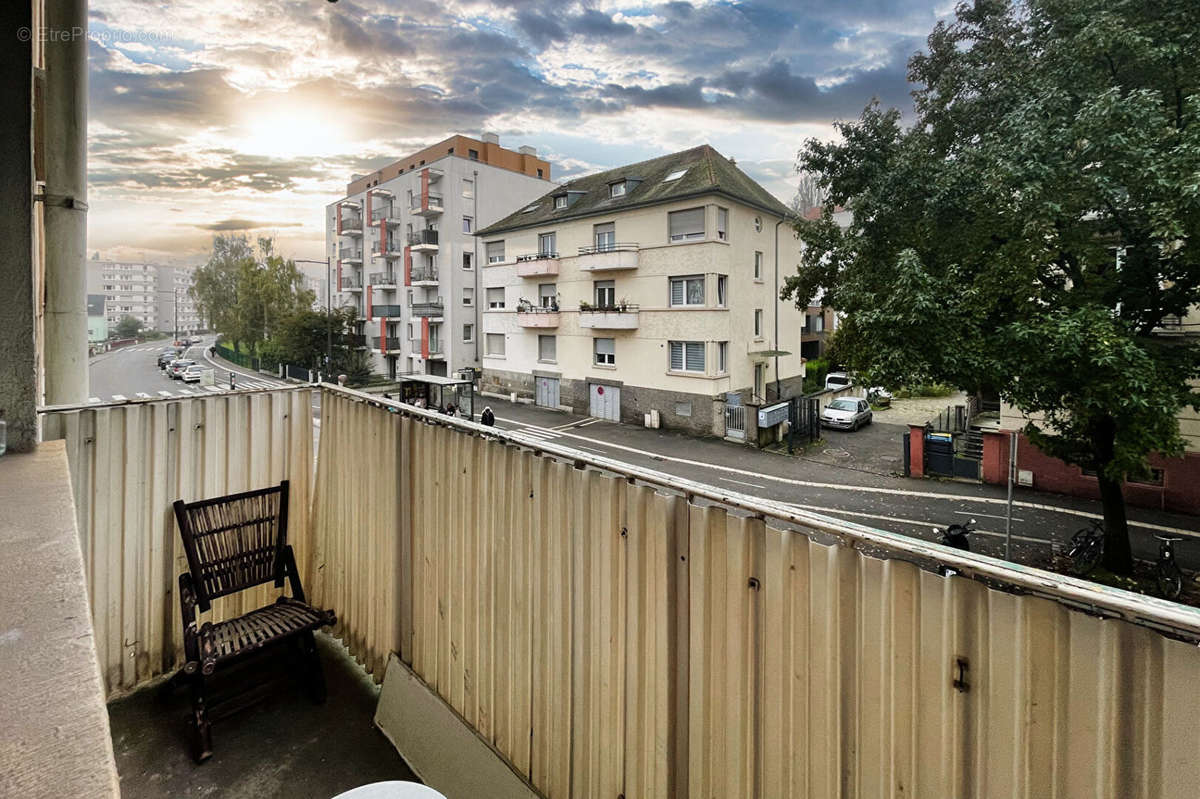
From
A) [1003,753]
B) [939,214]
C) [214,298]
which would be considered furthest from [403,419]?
[214,298]

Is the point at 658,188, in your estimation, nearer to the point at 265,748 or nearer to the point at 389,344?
the point at 265,748

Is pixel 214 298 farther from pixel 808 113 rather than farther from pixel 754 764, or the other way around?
pixel 754 764

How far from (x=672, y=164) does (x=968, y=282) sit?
15.7 meters

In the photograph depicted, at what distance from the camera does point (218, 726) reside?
12.0 feet

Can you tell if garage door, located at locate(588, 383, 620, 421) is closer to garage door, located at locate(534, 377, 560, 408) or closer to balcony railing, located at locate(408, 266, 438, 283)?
garage door, located at locate(534, 377, 560, 408)

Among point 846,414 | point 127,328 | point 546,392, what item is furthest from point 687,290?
point 127,328

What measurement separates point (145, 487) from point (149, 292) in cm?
9551

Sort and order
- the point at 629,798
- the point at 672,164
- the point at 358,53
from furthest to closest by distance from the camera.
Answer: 1. the point at 672,164
2. the point at 358,53
3. the point at 629,798

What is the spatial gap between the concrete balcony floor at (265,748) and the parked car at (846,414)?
1951cm

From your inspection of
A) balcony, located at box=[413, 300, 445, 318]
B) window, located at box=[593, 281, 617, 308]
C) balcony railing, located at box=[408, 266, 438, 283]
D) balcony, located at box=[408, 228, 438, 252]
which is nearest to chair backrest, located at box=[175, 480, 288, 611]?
window, located at box=[593, 281, 617, 308]

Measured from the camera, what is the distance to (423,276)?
107 ft

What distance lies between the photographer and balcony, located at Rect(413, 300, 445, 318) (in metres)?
31.9

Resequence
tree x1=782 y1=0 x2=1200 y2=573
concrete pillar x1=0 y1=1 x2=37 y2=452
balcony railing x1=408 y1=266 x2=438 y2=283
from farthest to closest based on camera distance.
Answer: balcony railing x1=408 y1=266 x2=438 y2=283, tree x1=782 y1=0 x2=1200 y2=573, concrete pillar x1=0 y1=1 x2=37 y2=452

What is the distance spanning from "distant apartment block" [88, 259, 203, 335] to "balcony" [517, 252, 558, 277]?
223 feet
